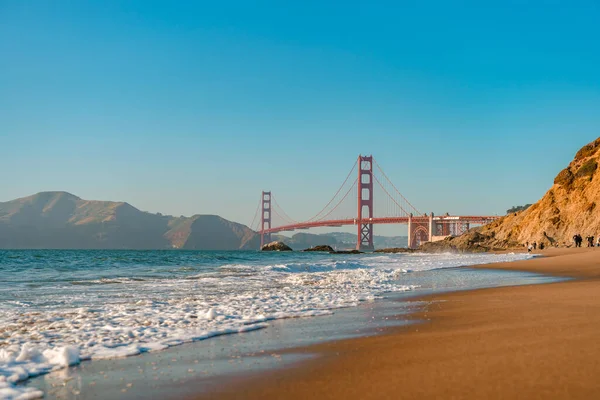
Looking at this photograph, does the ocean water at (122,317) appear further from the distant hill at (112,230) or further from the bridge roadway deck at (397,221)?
the distant hill at (112,230)

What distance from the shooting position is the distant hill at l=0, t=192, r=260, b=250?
96.1 metres

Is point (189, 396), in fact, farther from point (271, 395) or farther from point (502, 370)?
point (502, 370)

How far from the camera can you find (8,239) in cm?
9275

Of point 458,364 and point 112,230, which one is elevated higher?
point 112,230

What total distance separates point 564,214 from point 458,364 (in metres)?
32.5

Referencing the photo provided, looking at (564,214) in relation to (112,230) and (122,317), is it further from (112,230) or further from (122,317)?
(112,230)

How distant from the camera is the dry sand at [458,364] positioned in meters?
2.39

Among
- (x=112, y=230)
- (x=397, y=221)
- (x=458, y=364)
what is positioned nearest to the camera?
(x=458, y=364)

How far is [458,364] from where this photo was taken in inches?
112

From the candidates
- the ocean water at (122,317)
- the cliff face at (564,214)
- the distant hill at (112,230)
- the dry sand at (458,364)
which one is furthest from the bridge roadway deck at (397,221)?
the dry sand at (458,364)

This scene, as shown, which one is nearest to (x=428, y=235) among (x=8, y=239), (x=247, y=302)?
(x=247, y=302)

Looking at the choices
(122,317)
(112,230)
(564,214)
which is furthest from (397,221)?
(112,230)

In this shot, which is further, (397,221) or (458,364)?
(397,221)

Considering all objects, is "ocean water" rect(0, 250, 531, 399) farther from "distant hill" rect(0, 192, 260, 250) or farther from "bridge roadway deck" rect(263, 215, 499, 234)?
"distant hill" rect(0, 192, 260, 250)
